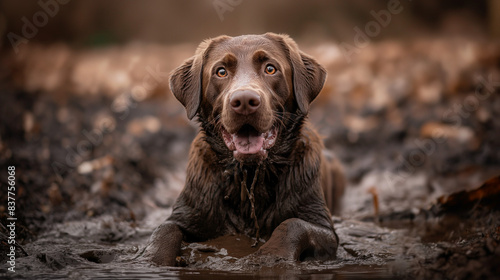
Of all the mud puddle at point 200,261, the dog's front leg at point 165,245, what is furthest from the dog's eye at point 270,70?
the dog's front leg at point 165,245

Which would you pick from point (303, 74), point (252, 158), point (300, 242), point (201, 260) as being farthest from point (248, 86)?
point (201, 260)

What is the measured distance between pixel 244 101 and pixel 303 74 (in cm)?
117

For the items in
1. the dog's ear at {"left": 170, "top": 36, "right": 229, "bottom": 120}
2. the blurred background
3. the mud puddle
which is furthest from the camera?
the blurred background

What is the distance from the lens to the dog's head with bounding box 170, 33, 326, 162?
14.5 feet

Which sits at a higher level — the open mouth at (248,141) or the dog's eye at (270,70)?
the dog's eye at (270,70)

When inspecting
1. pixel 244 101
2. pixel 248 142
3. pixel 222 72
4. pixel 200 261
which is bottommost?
pixel 200 261

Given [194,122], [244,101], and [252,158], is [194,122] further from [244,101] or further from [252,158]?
[244,101]

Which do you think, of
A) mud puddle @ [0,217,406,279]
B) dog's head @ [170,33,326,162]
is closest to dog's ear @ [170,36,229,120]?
dog's head @ [170,33,326,162]

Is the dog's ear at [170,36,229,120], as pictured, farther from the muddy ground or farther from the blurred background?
the blurred background

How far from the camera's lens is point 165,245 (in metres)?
4.39

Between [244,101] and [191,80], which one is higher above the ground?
[191,80]

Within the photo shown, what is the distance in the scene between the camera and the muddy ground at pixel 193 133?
4.06 meters

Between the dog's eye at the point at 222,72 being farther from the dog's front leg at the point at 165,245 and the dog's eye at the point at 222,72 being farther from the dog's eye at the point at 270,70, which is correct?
the dog's front leg at the point at 165,245

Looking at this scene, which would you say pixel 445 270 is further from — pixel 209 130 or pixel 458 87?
pixel 458 87
